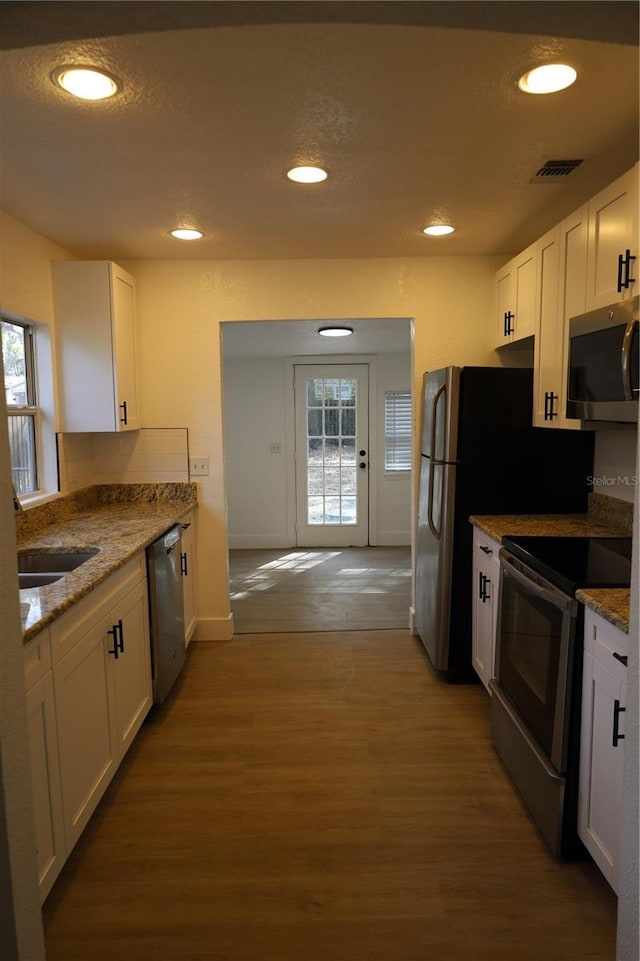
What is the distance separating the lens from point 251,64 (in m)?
1.56

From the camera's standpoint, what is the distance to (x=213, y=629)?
3859 mm

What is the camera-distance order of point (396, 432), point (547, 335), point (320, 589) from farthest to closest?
point (396, 432) < point (320, 589) < point (547, 335)

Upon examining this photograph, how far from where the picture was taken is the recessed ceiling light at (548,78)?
160cm

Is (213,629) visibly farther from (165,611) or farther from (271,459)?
(271,459)

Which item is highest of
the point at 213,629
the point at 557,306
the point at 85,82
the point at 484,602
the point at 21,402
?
the point at 85,82

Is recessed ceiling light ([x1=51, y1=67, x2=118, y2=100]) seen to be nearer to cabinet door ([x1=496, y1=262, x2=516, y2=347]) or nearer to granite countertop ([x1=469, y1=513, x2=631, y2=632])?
granite countertop ([x1=469, y1=513, x2=631, y2=632])

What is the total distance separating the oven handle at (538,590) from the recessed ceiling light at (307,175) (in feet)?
5.40

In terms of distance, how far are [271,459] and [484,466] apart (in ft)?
12.4

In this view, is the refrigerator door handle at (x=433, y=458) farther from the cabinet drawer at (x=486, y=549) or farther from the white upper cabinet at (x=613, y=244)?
the white upper cabinet at (x=613, y=244)

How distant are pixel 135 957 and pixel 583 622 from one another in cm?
156

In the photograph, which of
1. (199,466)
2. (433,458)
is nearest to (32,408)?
(199,466)

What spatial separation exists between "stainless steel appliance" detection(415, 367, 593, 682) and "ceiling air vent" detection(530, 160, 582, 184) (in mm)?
901

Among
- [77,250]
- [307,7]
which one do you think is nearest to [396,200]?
[307,7]

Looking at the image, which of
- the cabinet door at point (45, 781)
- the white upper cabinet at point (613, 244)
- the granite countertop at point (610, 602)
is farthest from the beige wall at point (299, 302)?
the cabinet door at point (45, 781)
